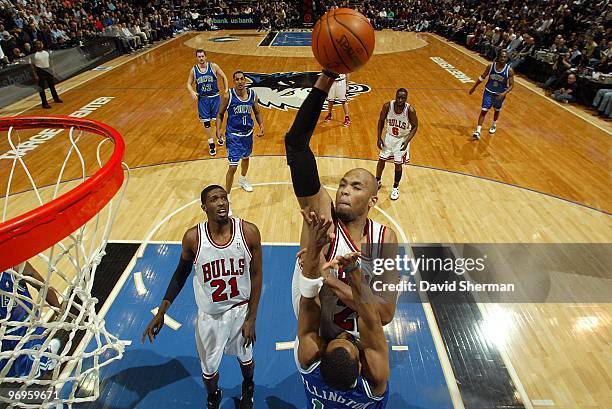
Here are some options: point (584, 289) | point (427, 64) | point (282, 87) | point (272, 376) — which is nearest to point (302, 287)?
point (272, 376)

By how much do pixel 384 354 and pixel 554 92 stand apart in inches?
481

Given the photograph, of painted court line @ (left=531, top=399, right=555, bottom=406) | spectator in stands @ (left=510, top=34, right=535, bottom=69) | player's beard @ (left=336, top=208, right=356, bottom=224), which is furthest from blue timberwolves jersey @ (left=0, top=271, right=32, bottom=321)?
spectator in stands @ (left=510, top=34, right=535, bottom=69)

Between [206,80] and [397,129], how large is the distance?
3.66 meters

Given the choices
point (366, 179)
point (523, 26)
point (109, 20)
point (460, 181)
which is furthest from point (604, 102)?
point (109, 20)

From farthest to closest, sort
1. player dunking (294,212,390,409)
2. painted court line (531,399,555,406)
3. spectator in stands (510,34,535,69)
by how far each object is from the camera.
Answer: spectator in stands (510,34,535,69) < painted court line (531,399,555,406) < player dunking (294,212,390,409)

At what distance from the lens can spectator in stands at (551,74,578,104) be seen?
35.4 ft

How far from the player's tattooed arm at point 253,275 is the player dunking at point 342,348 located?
87cm

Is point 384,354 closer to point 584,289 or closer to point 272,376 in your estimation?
point 272,376

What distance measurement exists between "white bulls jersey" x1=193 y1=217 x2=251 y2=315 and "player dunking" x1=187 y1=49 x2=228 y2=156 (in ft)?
15.2

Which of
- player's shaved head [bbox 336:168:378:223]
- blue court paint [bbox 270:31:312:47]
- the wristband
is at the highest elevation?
the wristband

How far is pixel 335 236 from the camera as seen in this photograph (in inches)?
85.5

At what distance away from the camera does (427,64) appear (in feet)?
51.0

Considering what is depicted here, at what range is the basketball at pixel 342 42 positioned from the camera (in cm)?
225

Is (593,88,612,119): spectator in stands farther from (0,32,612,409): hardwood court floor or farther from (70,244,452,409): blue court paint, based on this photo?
(70,244,452,409): blue court paint
